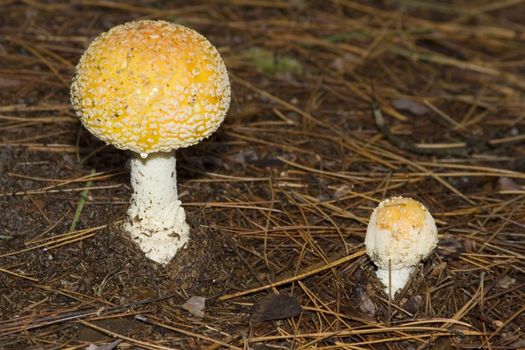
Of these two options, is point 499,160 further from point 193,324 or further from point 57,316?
point 57,316

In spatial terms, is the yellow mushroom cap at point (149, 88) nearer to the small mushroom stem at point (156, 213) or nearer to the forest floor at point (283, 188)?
the small mushroom stem at point (156, 213)

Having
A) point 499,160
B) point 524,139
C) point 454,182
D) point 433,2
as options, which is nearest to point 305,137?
point 454,182

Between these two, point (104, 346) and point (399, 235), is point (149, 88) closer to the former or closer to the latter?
point (104, 346)

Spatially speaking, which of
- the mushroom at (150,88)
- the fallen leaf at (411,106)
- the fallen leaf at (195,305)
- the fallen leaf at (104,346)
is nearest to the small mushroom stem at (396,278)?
the fallen leaf at (195,305)

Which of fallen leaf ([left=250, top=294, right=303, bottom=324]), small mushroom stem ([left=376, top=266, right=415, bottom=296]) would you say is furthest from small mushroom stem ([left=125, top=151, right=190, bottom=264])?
small mushroom stem ([left=376, top=266, right=415, bottom=296])

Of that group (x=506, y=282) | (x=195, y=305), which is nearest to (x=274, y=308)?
→ (x=195, y=305)

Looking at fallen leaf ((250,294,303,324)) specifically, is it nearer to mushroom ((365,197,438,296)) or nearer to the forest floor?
the forest floor
